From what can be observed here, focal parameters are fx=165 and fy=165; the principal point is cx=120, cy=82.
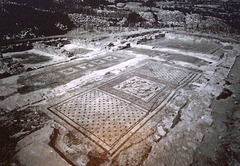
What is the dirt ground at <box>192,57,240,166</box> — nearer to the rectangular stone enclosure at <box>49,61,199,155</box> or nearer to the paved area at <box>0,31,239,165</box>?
the paved area at <box>0,31,239,165</box>

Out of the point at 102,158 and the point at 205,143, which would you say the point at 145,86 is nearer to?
the point at 205,143

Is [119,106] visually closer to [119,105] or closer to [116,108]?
[119,105]

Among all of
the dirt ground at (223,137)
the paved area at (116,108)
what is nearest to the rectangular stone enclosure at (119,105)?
the paved area at (116,108)

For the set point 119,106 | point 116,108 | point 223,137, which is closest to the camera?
point 223,137

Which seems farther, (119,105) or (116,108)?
(119,105)

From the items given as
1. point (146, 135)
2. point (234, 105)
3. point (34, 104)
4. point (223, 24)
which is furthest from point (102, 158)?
point (223, 24)

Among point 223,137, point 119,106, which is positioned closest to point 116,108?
point 119,106
